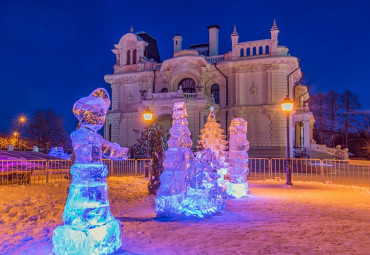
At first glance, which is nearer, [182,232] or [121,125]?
[182,232]

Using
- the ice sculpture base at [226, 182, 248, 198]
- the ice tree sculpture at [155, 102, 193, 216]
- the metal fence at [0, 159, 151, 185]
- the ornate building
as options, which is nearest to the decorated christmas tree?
the ice sculpture base at [226, 182, 248, 198]

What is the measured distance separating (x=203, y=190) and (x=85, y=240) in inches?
141

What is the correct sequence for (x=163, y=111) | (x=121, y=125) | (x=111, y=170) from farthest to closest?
(x=121, y=125) < (x=163, y=111) < (x=111, y=170)

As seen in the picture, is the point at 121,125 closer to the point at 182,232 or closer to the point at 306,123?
the point at 306,123

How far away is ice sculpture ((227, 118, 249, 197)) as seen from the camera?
10.1 meters

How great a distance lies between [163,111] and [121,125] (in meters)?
8.57

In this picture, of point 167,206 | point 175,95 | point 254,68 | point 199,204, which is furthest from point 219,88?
point 167,206

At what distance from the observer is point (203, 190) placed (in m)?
7.19

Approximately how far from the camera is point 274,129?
2780 cm

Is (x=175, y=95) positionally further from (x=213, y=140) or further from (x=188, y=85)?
(x=213, y=140)

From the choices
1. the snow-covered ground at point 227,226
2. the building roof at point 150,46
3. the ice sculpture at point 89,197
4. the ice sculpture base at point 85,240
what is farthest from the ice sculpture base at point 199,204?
the building roof at point 150,46

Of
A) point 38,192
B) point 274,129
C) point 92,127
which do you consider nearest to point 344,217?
point 92,127

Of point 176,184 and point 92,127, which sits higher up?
point 92,127

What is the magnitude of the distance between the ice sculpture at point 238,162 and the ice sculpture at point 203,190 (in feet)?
8.32
